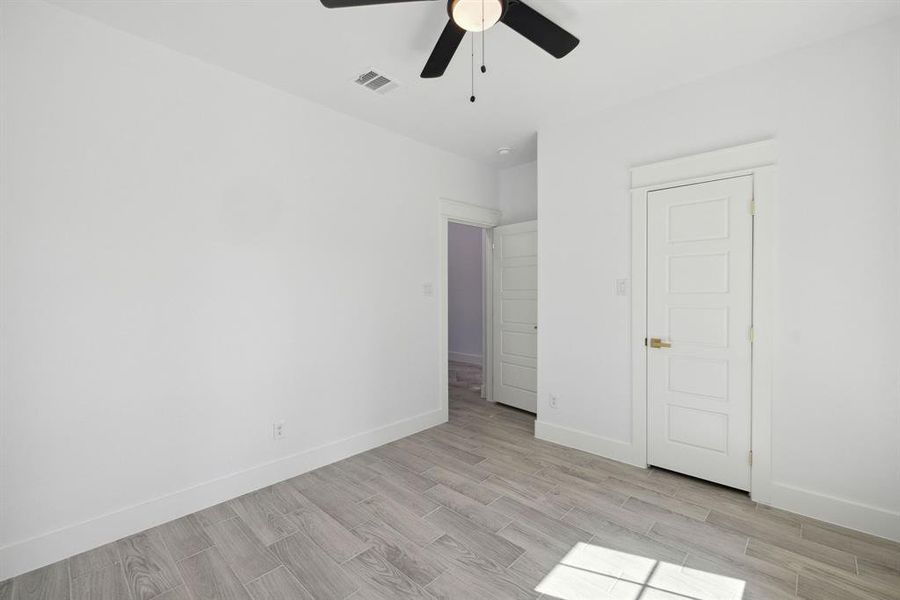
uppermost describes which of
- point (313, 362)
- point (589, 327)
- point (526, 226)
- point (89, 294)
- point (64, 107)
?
point (64, 107)

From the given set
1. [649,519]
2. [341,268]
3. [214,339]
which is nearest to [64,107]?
[214,339]

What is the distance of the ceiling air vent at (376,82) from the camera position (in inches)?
108

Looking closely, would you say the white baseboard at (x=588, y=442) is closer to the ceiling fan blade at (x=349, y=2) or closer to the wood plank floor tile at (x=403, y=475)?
the wood plank floor tile at (x=403, y=475)

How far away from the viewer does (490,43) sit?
7.82 ft

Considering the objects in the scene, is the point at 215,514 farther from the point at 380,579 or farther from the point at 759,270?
the point at 759,270

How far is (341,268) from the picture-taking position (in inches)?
132

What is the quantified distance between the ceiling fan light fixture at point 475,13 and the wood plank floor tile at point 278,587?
8.90ft

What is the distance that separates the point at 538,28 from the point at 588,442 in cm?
304

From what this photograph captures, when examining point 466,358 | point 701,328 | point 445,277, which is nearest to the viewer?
point 701,328

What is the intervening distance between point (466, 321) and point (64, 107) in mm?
6184

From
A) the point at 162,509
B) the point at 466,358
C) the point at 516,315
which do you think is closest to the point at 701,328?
the point at 516,315

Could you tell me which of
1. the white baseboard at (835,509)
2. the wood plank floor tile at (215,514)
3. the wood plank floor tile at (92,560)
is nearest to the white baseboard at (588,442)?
the white baseboard at (835,509)

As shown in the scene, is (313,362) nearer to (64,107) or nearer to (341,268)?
(341,268)

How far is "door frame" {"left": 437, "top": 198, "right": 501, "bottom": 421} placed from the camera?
416 centimetres
